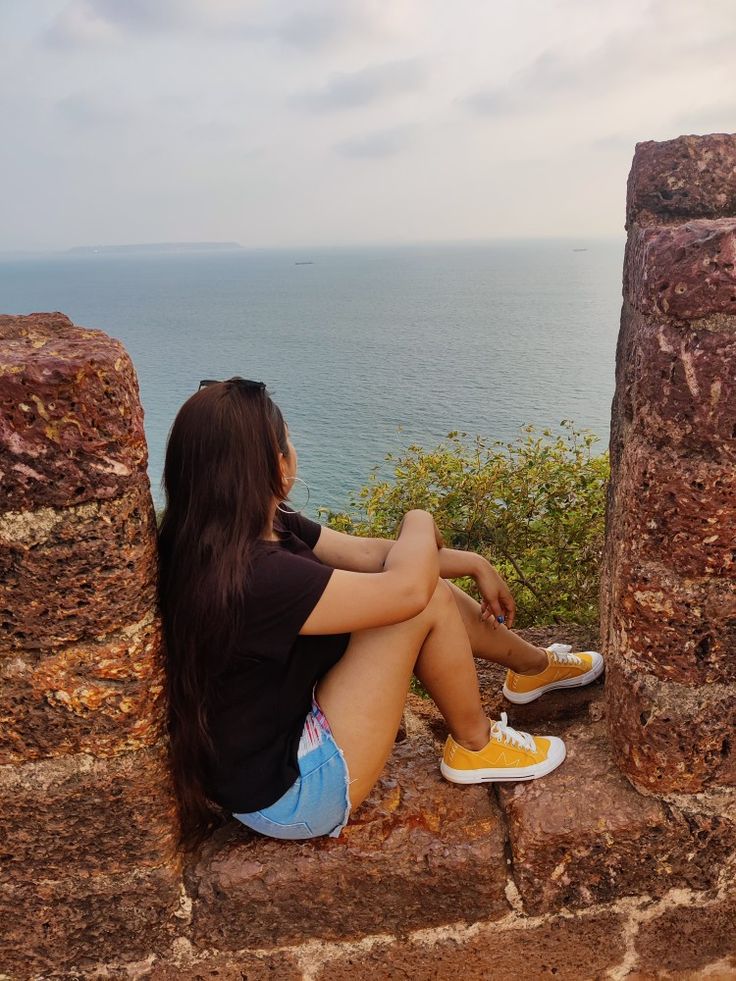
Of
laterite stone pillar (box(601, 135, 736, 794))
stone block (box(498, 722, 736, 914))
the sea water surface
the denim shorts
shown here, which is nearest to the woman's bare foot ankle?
laterite stone pillar (box(601, 135, 736, 794))

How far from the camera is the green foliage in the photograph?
6629 mm

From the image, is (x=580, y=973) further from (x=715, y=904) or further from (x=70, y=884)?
(x=70, y=884)

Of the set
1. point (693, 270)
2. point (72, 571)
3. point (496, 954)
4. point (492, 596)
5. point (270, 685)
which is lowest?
point (496, 954)

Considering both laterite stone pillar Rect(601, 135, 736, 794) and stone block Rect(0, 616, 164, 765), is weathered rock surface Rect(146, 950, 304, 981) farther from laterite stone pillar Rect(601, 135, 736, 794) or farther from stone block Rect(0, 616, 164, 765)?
laterite stone pillar Rect(601, 135, 736, 794)

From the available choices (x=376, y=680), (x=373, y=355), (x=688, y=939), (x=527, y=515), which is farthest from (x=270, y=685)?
(x=373, y=355)

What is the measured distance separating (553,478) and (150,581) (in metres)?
5.14

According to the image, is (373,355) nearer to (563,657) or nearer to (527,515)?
(527,515)

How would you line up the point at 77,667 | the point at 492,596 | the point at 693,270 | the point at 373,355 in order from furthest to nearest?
1. the point at 373,355
2. the point at 492,596
3. the point at 77,667
4. the point at 693,270

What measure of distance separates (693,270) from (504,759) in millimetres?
1761

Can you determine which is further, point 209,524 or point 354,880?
point 354,880

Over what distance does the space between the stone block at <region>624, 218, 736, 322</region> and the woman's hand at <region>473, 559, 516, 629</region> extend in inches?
52.2

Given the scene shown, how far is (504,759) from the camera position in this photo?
301 cm

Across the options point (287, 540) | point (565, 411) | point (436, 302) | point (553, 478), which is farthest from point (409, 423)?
point (436, 302)

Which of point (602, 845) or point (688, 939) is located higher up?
point (602, 845)
